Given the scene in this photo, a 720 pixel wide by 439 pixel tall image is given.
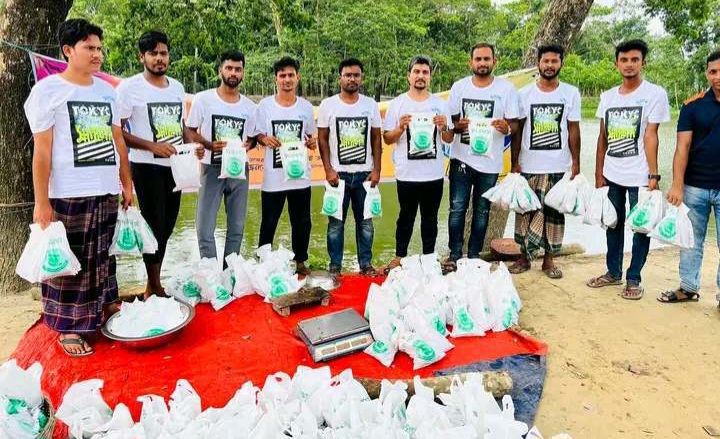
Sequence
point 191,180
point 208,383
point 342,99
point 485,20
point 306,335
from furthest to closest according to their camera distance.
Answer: point 485,20, point 342,99, point 191,180, point 306,335, point 208,383

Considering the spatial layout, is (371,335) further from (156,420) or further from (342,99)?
(342,99)

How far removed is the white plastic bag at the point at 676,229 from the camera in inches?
129

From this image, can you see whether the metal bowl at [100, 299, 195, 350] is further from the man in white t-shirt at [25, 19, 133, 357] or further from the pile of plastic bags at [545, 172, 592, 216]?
the pile of plastic bags at [545, 172, 592, 216]

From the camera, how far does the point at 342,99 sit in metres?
3.70

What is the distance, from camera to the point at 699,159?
10.9ft

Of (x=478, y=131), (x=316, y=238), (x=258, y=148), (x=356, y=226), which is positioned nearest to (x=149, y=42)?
(x=356, y=226)

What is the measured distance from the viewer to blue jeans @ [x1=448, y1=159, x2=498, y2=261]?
3857 mm

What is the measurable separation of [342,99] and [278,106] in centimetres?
46

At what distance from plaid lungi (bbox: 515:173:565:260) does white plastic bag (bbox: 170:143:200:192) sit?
7.83ft

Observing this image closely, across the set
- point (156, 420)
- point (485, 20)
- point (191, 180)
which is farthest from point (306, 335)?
point (485, 20)

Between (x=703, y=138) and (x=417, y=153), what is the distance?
1854 mm

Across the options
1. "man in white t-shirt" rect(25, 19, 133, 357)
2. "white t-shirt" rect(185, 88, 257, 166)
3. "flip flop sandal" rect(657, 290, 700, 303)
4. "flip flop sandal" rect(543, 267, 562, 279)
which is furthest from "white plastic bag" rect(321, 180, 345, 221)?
"flip flop sandal" rect(657, 290, 700, 303)

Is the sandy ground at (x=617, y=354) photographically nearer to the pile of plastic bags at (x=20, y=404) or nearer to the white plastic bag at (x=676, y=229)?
the white plastic bag at (x=676, y=229)

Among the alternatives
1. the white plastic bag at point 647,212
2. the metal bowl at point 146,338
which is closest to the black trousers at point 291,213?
the metal bowl at point 146,338
